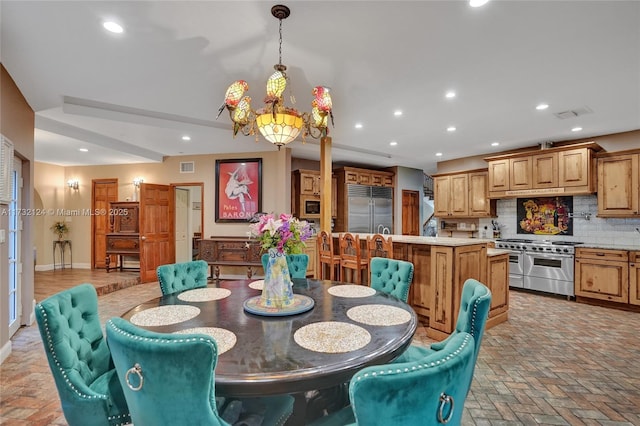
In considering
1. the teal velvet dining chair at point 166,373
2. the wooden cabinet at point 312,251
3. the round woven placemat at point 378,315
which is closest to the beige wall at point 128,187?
the wooden cabinet at point 312,251

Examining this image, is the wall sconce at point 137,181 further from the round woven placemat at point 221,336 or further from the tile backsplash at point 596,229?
the tile backsplash at point 596,229

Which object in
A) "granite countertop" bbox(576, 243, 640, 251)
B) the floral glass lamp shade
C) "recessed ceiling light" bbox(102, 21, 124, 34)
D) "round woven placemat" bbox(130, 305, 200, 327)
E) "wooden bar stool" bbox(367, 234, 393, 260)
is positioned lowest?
"round woven placemat" bbox(130, 305, 200, 327)

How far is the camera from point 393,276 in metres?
2.64

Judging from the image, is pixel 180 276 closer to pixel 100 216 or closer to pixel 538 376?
pixel 538 376

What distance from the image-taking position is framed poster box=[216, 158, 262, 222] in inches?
251

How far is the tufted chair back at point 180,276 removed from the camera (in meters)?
2.42

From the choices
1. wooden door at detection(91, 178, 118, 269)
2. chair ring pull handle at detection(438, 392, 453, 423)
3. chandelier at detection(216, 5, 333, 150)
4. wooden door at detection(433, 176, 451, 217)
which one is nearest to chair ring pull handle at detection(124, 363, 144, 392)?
chair ring pull handle at detection(438, 392, 453, 423)

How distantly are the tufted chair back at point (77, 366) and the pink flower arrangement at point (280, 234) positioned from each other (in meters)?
0.97

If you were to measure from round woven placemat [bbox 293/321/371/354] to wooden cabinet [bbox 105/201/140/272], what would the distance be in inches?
251

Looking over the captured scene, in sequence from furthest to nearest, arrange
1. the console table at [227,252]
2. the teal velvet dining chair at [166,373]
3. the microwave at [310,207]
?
the microwave at [310,207] < the console table at [227,252] < the teal velvet dining chair at [166,373]

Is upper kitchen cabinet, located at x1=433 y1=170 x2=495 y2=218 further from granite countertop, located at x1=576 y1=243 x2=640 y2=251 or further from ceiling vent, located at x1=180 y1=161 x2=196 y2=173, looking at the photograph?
ceiling vent, located at x1=180 y1=161 x2=196 y2=173

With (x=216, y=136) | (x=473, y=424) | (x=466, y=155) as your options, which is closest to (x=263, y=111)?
(x=473, y=424)

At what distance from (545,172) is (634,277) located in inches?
77.2

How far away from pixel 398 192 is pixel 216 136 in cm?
504
